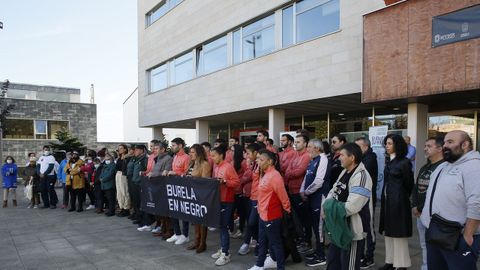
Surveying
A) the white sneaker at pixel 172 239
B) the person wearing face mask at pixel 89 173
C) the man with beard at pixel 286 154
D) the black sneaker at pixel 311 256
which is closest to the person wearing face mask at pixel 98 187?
the person wearing face mask at pixel 89 173

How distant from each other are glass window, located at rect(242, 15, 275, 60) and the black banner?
7.86 m

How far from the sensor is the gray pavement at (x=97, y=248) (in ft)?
17.5

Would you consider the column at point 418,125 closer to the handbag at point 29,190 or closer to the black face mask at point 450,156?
the black face mask at point 450,156

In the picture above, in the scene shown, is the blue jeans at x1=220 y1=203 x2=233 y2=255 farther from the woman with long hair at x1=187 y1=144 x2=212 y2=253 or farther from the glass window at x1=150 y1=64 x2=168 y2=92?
the glass window at x1=150 y1=64 x2=168 y2=92

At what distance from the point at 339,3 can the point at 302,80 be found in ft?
8.36

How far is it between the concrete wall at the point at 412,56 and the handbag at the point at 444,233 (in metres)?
5.23

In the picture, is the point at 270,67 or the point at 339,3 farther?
the point at 270,67

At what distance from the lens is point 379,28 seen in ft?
28.1

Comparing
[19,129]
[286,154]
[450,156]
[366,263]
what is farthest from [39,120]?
[450,156]

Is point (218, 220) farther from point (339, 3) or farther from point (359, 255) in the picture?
point (339, 3)

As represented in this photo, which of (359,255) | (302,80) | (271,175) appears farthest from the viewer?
(302,80)

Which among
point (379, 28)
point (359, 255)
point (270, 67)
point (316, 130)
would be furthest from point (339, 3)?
point (359, 255)

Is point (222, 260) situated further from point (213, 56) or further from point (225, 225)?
point (213, 56)

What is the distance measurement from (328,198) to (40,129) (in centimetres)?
3128
